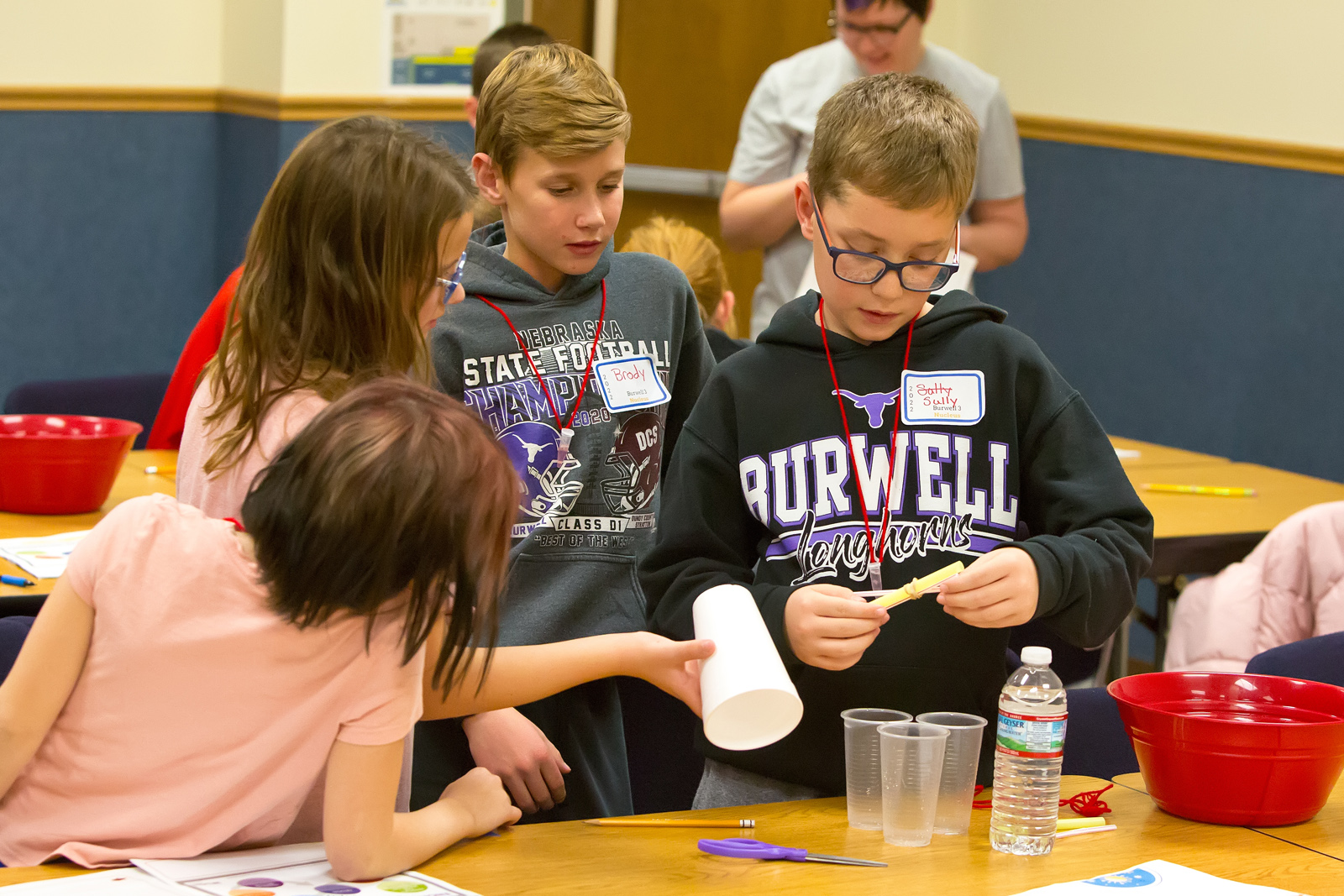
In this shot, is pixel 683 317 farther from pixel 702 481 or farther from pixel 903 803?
pixel 903 803

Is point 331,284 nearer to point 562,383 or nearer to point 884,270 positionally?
point 562,383

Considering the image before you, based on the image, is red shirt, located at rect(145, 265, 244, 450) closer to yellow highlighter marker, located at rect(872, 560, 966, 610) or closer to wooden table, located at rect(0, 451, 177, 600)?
wooden table, located at rect(0, 451, 177, 600)

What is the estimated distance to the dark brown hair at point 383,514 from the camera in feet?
4.07

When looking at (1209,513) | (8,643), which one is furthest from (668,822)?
(1209,513)

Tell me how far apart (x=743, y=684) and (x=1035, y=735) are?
31 cm

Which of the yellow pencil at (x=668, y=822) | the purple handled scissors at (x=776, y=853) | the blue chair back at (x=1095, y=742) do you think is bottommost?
the blue chair back at (x=1095, y=742)

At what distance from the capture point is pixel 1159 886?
1352 mm

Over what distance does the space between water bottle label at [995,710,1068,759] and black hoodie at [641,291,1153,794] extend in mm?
174

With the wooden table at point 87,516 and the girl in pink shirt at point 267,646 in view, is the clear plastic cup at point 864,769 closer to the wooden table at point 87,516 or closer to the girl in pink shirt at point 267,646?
the girl in pink shirt at point 267,646

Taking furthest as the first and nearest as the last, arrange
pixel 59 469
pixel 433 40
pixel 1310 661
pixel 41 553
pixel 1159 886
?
pixel 433 40, pixel 59 469, pixel 41 553, pixel 1310 661, pixel 1159 886

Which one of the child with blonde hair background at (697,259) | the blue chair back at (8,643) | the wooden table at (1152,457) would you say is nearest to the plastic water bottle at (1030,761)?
the blue chair back at (8,643)

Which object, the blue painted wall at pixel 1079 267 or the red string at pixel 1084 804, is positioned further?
the blue painted wall at pixel 1079 267

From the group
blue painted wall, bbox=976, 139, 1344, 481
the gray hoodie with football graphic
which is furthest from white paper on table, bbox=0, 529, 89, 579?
blue painted wall, bbox=976, 139, 1344, 481

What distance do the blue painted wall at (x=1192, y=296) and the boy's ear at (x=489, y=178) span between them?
315cm
